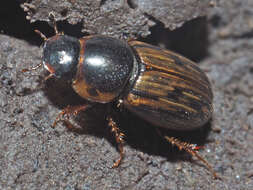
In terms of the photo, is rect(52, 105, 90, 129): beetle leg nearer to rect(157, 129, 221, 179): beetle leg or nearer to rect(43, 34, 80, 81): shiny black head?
rect(43, 34, 80, 81): shiny black head

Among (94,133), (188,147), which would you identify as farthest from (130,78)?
(188,147)

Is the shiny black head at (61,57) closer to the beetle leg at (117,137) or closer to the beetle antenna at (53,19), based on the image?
the beetle antenna at (53,19)

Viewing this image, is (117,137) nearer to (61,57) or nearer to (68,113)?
(68,113)

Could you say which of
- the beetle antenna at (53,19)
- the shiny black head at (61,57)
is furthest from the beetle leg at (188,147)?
the beetle antenna at (53,19)

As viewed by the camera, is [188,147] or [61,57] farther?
[188,147]

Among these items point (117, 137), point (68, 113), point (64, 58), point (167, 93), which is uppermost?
point (64, 58)

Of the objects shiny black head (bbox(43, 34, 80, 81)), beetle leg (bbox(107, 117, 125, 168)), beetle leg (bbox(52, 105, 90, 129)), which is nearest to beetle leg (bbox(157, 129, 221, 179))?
beetle leg (bbox(107, 117, 125, 168))

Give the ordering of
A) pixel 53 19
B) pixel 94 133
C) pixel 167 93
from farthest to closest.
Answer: pixel 94 133 < pixel 53 19 < pixel 167 93
